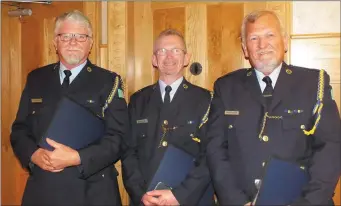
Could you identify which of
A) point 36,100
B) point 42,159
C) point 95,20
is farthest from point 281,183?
point 95,20

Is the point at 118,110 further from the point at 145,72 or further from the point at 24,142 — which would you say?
the point at 145,72

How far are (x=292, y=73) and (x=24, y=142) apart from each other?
1.42 m

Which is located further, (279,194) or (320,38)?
(320,38)

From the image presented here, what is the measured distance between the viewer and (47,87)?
2.27 m

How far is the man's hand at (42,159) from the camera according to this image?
2.03 metres

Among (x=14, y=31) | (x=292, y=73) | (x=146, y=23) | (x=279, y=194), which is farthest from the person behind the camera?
(x=14, y=31)

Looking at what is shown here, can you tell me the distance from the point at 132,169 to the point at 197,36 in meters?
1.04

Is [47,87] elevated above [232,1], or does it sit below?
below

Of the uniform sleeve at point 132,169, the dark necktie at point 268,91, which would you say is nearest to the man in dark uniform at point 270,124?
the dark necktie at point 268,91

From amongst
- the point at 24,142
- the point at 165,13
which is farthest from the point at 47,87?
the point at 165,13

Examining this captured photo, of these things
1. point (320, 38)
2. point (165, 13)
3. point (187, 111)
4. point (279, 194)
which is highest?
point (165, 13)

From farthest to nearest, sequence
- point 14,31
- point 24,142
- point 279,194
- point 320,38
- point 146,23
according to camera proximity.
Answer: point 14,31 < point 146,23 < point 320,38 < point 24,142 < point 279,194

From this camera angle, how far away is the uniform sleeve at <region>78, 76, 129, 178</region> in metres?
2.08

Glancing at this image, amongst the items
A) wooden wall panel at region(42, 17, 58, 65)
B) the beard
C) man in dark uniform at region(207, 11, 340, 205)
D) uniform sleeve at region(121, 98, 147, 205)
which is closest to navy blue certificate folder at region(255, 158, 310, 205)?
man in dark uniform at region(207, 11, 340, 205)
